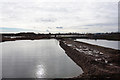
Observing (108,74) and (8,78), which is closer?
(108,74)

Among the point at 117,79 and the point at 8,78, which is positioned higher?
the point at 117,79

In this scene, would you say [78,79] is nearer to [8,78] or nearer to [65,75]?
[65,75]

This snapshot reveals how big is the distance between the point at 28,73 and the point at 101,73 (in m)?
7.59

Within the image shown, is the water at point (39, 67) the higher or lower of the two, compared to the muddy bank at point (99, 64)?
lower

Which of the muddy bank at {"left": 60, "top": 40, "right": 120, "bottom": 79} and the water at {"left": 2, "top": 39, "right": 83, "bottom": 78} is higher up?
the muddy bank at {"left": 60, "top": 40, "right": 120, "bottom": 79}

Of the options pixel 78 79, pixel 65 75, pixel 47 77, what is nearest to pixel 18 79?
pixel 47 77

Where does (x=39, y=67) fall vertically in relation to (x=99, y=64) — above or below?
below

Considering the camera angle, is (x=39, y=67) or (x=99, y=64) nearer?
A: (x=99, y=64)

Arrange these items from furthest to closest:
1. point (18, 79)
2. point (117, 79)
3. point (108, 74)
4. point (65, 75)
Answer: point (65, 75), point (18, 79), point (108, 74), point (117, 79)

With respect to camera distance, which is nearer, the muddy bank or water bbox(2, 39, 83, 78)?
the muddy bank

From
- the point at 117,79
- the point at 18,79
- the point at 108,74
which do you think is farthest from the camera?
the point at 18,79

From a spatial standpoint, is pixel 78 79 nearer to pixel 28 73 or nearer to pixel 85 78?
pixel 85 78

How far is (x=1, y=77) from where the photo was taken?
13328 mm

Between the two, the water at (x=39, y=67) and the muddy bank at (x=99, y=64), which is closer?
the muddy bank at (x=99, y=64)
